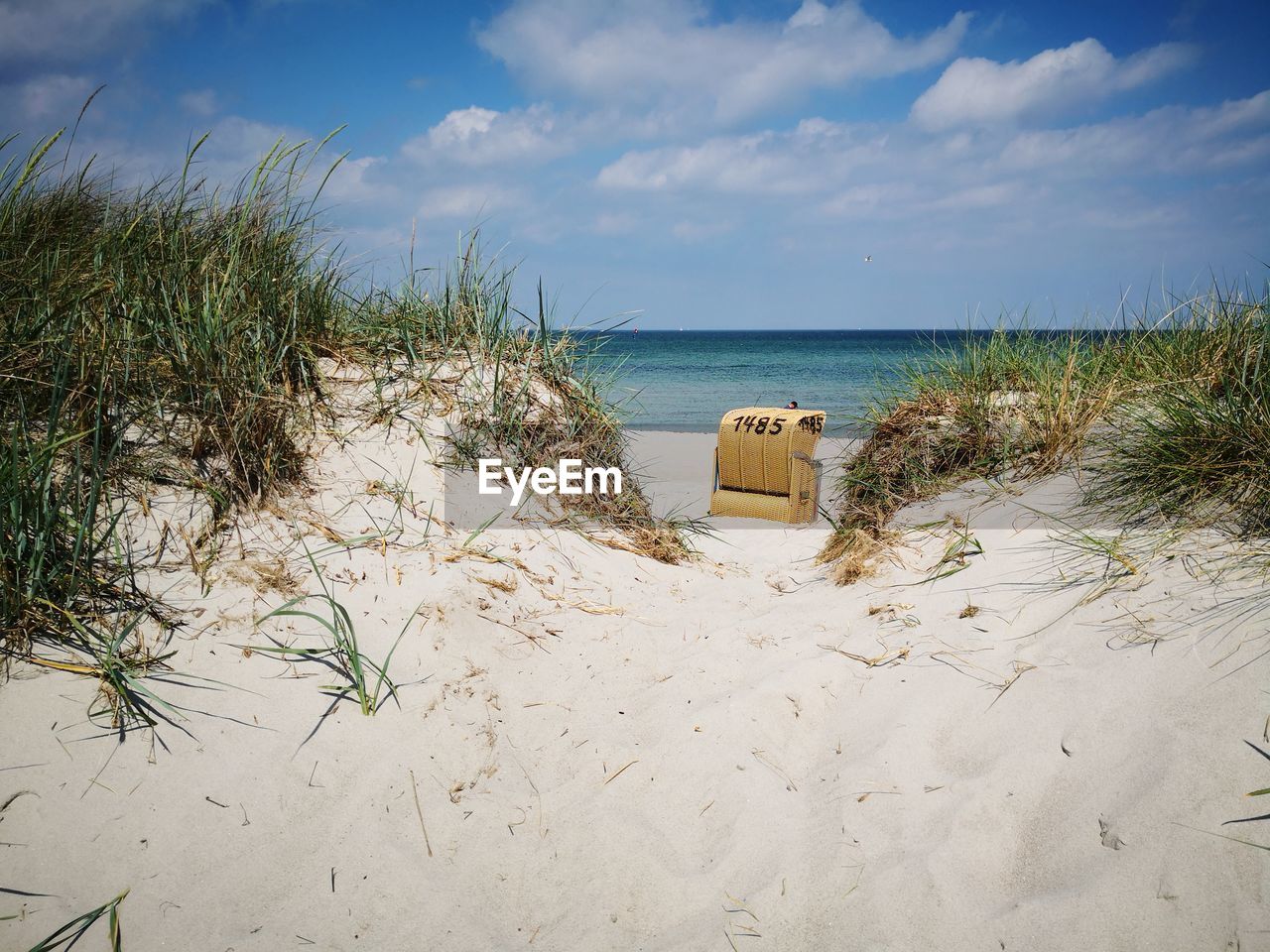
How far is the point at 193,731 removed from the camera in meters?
1.91

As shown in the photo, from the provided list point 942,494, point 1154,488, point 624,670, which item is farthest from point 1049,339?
point 624,670

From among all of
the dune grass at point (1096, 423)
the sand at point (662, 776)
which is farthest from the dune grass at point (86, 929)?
the dune grass at point (1096, 423)

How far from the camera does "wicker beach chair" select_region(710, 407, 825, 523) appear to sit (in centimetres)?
486

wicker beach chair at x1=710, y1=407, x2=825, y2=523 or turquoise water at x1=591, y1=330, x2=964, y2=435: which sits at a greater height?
turquoise water at x1=591, y1=330, x2=964, y2=435

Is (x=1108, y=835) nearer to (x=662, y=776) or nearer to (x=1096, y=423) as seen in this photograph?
(x=662, y=776)

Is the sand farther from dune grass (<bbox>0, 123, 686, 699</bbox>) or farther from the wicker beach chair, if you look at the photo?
the wicker beach chair

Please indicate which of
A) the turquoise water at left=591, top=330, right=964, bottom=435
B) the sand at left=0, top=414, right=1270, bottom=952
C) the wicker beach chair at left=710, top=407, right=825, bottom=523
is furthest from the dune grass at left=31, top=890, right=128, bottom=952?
the wicker beach chair at left=710, top=407, right=825, bottom=523

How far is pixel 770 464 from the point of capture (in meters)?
4.93

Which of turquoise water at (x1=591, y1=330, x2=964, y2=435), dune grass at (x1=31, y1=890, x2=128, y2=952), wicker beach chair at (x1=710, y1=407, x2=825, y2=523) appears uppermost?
turquoise water at (x1=591, y1=330, x2=964, y2=435)

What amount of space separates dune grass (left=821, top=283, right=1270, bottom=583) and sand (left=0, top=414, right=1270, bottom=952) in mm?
385

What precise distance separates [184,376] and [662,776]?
2.26 m

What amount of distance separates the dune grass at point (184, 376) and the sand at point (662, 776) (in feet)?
0.70

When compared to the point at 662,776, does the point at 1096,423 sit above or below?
above

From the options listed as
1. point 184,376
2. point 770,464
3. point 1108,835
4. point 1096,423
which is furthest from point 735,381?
point 1108,835
